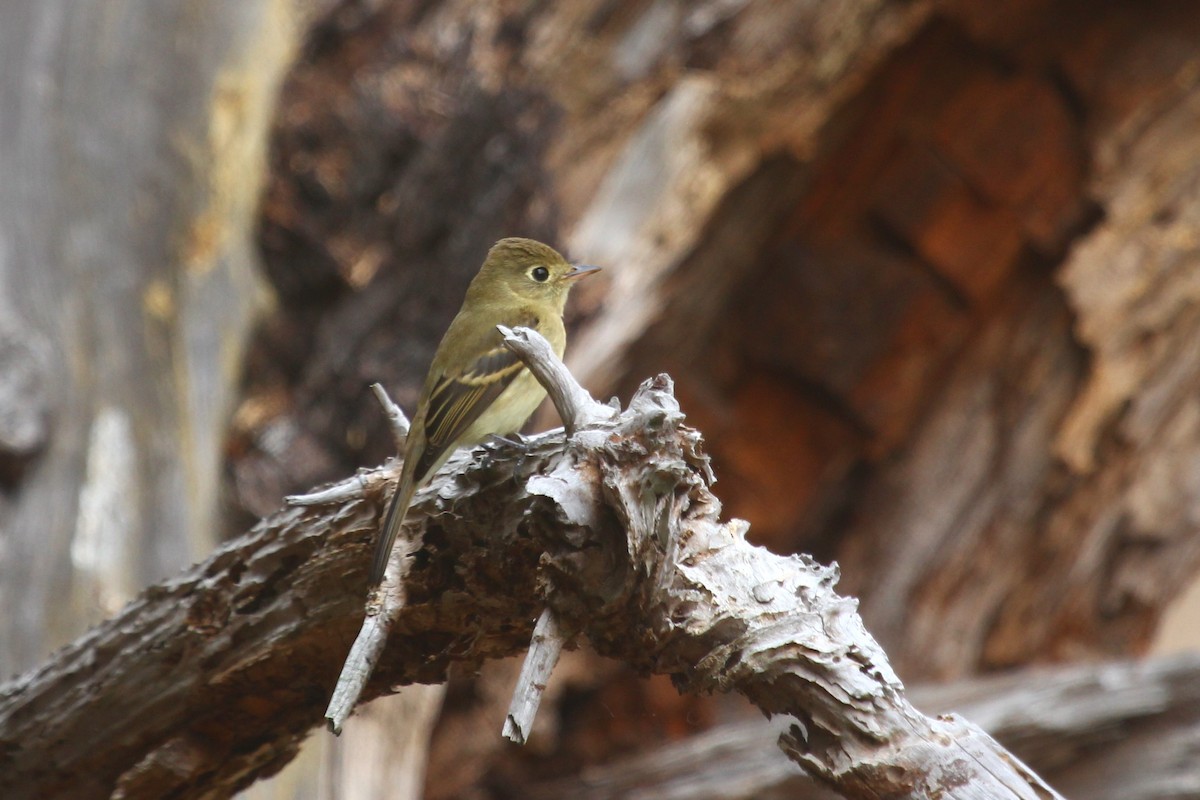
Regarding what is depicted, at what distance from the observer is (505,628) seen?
251 cm

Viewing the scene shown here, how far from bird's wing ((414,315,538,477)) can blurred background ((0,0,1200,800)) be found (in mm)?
1199

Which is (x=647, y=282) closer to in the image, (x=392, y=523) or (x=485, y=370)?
(x=485, y=370)

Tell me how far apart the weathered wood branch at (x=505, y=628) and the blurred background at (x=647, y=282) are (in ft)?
4.79

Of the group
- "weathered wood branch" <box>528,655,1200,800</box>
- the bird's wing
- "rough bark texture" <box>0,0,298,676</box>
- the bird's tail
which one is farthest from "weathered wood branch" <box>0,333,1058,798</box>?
"weathered wood branch" <box>528,655,1200,800</box>

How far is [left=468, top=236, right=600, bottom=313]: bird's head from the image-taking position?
4.02 meters

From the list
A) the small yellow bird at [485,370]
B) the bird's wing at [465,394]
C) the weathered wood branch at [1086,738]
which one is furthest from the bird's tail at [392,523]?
the weathered wood branch at [1086,738]

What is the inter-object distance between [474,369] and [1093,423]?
13.2 feet

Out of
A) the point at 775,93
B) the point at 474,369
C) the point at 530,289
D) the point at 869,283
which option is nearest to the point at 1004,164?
the point at 869,283

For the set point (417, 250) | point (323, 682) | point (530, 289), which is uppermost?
point (417, 250)

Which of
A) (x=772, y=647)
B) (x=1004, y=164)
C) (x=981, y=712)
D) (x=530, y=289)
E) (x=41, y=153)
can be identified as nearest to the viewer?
(x=772, y=647)

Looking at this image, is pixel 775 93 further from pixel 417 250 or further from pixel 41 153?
pixel 41 153

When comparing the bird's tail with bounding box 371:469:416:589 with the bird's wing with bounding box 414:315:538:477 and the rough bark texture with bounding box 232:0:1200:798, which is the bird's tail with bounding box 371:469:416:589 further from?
the rough bark texture with bounding box 232:0:1200:798

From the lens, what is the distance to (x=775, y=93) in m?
5.44

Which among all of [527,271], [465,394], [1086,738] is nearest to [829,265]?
[1086,738]
